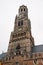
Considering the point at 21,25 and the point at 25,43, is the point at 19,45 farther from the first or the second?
the point at 21,25

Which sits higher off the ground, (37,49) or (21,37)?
(21,37)

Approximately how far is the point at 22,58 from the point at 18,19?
1638 centimetres

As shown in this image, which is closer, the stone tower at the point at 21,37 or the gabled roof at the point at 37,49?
the stone tower at the point at 21,37

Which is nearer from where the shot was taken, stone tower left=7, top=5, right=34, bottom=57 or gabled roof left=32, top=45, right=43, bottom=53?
stone tower left=7, top=5, right=34, bottom=57

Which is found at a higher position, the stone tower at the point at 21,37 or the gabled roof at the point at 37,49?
the stone tower at the point at 21,37

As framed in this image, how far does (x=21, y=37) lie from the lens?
5869 centimetres

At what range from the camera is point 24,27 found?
202ft

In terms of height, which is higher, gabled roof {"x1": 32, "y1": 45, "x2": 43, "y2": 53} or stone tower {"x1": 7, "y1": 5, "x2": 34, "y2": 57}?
stone tower {"x1": 7, "y1": 5, "x2": 34, "y2": 57}

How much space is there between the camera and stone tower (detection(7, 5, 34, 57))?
184 feet

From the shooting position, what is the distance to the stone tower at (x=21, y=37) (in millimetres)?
55969

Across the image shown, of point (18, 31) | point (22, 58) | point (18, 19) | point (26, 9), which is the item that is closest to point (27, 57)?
point (22, 58)

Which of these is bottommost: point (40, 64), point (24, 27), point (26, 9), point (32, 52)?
point (40, 64)

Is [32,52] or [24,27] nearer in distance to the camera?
[32,52]

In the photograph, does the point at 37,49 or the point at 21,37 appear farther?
the point at 21,37
